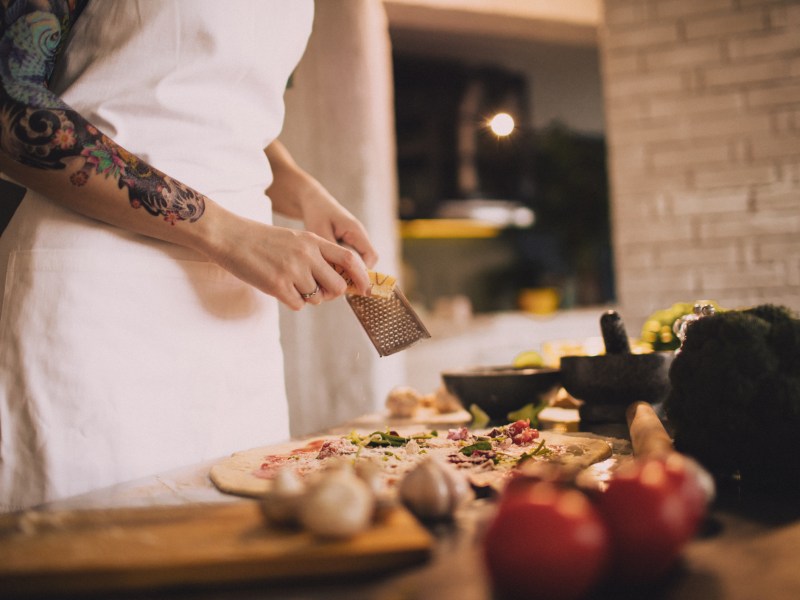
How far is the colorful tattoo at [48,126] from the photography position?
98 centimetres

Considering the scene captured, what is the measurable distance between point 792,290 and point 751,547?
3253 millimetres

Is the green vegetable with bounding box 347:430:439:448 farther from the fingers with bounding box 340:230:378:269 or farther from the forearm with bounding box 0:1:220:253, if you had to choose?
the fingers with bounding box 340:230:378:269

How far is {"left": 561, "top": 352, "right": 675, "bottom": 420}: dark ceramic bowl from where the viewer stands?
1312 mm

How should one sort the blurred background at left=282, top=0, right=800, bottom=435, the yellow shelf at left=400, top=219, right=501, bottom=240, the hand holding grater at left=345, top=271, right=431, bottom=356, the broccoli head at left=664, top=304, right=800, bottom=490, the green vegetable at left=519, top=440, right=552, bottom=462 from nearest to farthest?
1. the broccoli head at left=664, top=304, right=800, bottom=490
2. the green vegetable at left=519, top=440, right=552, bottom=462
3. the hand holding grater at left=345, top=271, right=431, bottom=356
4. the blurred background at left=282, top=0, right=800, bottom=435
5. the yellow shelf at left=400, top=219, right=501, bottom=240

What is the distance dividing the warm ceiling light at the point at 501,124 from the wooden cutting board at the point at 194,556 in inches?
39.0

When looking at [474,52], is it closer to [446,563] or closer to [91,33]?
[91,33]

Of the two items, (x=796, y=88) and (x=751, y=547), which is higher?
(x=796, y=88)

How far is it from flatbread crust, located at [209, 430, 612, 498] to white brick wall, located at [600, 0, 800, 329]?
8.84 ft

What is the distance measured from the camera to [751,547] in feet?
1.85

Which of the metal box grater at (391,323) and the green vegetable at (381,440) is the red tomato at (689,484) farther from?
the metal box grater at (391,323)

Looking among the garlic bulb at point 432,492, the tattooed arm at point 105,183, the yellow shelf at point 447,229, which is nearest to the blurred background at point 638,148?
the yellow shelf at point 447,229

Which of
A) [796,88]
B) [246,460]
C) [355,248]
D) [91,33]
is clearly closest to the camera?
[246,460]

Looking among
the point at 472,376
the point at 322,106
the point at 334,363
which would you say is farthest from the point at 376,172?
the point at 472,376

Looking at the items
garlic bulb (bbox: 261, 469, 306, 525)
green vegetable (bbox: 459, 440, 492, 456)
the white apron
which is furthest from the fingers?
garlic bulb (bbox: 261, 469, 306, 525)
